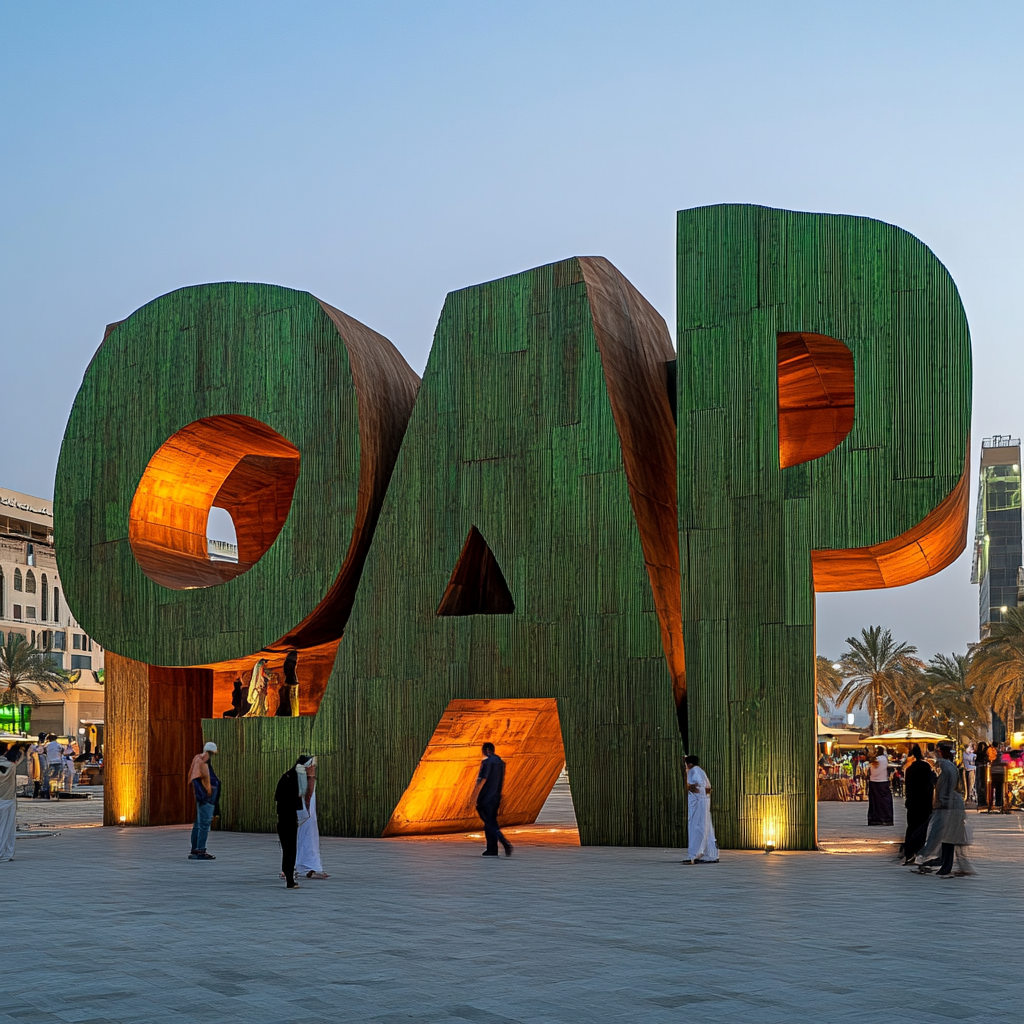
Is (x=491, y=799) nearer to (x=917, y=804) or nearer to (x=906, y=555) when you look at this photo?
(x=917, y=804)

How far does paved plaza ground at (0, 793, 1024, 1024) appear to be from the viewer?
7.90m

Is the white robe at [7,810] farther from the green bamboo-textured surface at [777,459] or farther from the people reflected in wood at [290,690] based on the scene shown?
the green bamboo-textured surface at [777,459]

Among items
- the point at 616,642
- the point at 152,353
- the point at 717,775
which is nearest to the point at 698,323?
the point at 616,642

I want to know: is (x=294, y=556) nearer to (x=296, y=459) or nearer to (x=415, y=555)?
(x=415, y=555)

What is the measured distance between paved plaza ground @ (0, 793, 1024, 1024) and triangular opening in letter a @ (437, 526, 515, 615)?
15.3 ft

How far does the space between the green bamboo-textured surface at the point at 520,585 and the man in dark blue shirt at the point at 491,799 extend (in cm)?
131

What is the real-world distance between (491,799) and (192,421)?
29.9ft

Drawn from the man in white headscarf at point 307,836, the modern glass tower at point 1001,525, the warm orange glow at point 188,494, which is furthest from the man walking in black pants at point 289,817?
the modern glass tower at point 1001,525

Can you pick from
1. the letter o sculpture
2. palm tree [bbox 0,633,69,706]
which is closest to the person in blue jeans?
the letter o sculpture

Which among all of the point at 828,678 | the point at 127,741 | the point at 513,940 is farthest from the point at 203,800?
the point at 828,678

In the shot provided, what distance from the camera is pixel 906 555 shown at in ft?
62.0

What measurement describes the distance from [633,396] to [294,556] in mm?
6303

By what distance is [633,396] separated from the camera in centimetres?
2077

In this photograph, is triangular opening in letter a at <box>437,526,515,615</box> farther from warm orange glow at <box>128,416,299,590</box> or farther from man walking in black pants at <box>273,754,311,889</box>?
man walking in black pants at <box>273,754,311,889</box>
